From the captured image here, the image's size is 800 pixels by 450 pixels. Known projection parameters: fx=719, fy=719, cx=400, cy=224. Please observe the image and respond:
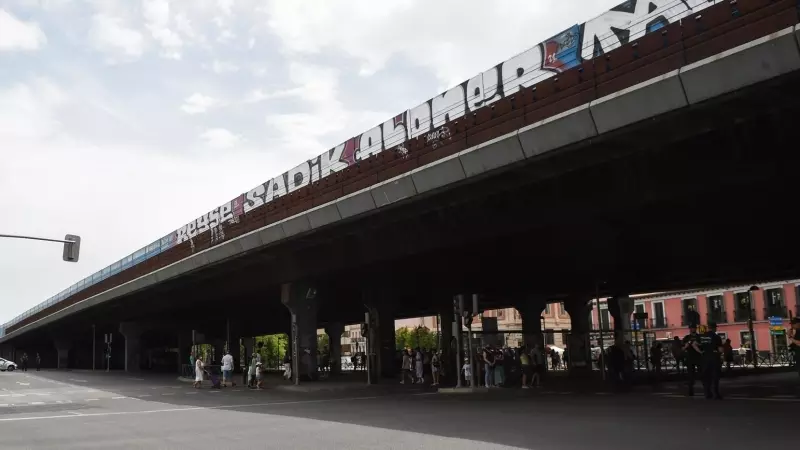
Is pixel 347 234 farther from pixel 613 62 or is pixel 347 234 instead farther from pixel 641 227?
pixel 613 62

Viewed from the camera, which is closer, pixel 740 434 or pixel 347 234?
pixel 740 434

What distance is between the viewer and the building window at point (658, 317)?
248 ft

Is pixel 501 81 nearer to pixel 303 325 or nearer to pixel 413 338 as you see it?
pixel 303 325

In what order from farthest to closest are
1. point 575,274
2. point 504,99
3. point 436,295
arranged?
point 436,295 → point 575,274 → point 504,99

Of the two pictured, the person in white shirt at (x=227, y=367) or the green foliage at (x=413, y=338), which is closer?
the person in white shirt at (x=227, y=367)

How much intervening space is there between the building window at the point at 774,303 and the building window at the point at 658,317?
38.3ft

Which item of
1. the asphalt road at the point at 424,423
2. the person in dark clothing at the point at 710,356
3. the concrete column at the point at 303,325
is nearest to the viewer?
the asphalt road at the point at 424,423

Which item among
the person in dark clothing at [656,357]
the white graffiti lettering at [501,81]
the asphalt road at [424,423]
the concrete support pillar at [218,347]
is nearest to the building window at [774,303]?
the person in dark clothing at [656,357]

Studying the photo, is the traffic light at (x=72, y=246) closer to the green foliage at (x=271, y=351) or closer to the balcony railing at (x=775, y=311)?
the green foliage at (x=271, y=351)

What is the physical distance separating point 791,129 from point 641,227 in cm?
922

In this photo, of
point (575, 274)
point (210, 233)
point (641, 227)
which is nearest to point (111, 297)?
point (210, 233)

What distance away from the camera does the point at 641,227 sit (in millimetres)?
23781

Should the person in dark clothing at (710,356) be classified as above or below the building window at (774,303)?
below

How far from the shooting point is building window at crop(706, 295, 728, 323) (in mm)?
69750
